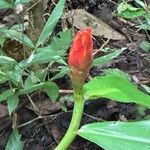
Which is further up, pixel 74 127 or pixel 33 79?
pixel 74 127

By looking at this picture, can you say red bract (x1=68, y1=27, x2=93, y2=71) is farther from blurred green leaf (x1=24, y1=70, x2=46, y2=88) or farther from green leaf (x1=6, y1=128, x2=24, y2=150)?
green leaf (x1=6, y1=128, x2=24, y2=150)

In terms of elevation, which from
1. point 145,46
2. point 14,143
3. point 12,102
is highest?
point 12,102

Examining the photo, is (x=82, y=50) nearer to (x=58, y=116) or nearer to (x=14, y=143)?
(x=14, y=143)

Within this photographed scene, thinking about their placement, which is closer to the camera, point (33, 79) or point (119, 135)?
point (119, 135)

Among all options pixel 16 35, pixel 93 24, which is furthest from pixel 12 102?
pixel 93 24

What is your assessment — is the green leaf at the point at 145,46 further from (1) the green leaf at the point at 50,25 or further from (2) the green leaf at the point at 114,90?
(2) the green leaf at the point at 114,90

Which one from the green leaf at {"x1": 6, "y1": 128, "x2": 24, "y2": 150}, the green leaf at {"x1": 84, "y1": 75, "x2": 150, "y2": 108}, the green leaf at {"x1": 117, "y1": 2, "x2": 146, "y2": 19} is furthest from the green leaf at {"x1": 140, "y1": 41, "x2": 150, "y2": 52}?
the green leaf at {"x1": 84, "y1": 75, "x2": 150, "y2": 108}

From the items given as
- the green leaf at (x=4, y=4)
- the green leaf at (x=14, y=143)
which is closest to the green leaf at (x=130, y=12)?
the green leaf at (x=4, y=4)

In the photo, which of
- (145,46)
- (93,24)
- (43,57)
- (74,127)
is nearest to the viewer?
(74,127)
